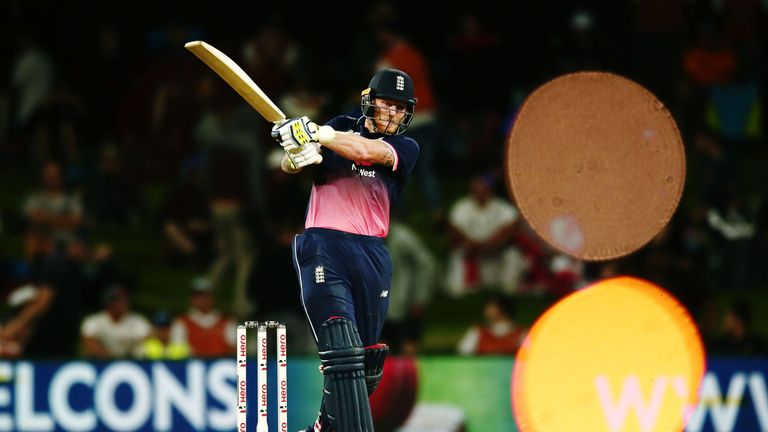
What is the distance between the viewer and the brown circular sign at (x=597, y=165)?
1398cm

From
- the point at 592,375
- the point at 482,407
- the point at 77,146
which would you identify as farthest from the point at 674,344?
the point at 77,146

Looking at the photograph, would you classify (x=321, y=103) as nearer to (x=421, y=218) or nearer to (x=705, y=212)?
(x=421, y=218)

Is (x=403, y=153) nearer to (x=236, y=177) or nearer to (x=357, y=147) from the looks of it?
(x=357, y=147)

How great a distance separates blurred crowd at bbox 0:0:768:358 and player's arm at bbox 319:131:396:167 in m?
6.52

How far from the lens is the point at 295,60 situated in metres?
20.3

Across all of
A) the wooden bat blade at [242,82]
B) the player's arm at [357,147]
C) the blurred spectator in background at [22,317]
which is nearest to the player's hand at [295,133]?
the player's arm at [357,147]

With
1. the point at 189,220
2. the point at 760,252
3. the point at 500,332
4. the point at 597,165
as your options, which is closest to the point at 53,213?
the point at 189,220

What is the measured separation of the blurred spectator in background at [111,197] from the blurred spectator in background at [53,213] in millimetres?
1531

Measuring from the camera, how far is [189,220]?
1977cm

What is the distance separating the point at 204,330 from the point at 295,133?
25.4 feet

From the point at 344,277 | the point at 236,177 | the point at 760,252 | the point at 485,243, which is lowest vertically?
the point at 344,277

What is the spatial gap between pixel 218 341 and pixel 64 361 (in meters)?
2.35

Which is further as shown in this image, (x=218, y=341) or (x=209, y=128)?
(x=209, y=128)

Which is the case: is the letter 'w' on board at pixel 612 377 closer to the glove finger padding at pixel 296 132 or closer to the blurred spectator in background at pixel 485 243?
the blurred spectator in background at pixel 485 243
